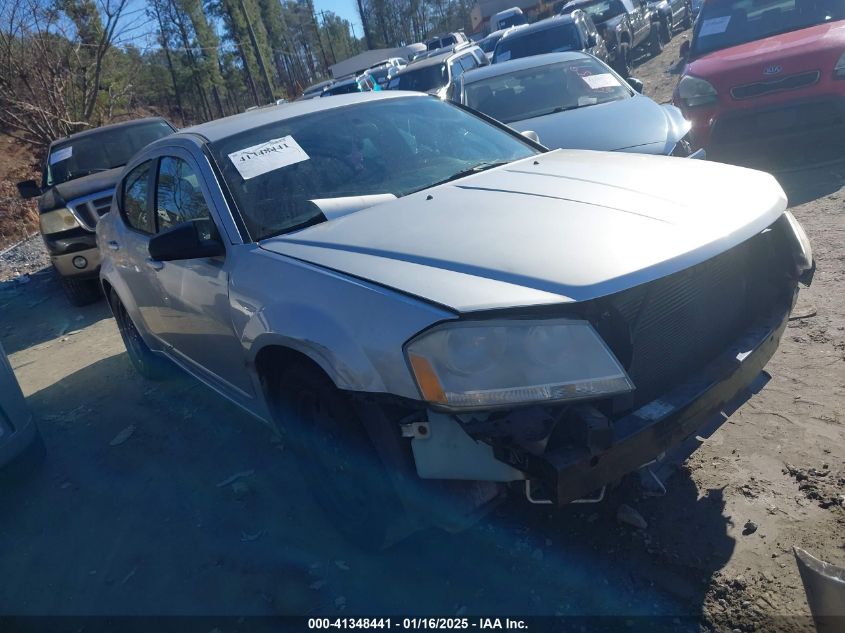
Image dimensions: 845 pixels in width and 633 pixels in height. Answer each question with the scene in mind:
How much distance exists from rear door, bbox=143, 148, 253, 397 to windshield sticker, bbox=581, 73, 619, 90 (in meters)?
4.41

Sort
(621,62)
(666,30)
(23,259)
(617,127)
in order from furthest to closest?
(666,30)
(621,62)
(23,259)
(617,127)

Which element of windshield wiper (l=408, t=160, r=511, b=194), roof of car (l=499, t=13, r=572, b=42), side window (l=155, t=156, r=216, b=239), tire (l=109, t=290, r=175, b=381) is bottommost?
tire (l=109, t=290, r=175, b=381)

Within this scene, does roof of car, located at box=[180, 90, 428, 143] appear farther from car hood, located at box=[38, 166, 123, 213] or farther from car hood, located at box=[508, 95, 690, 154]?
car hood, located at box=[38, 166, 123, 213]

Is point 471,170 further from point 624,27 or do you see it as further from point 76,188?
point 624,27

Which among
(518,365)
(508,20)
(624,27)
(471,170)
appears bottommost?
(518,365)

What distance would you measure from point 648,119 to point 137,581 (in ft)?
16.3

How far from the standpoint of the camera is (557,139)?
18.4 ft

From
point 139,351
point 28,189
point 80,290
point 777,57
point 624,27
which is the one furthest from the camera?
point 624,27

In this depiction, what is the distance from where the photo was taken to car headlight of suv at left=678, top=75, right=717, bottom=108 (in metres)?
6.32

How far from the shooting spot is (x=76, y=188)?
7.72 m

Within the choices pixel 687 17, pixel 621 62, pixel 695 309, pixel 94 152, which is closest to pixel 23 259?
pixel 94 152

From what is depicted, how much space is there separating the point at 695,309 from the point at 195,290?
2.21 metres

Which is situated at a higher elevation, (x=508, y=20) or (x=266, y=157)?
(x=508, y=20)

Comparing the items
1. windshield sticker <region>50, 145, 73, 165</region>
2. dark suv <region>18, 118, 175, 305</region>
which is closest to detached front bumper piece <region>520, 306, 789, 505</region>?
dark suv <region>18, 118, 175, 305</region>
